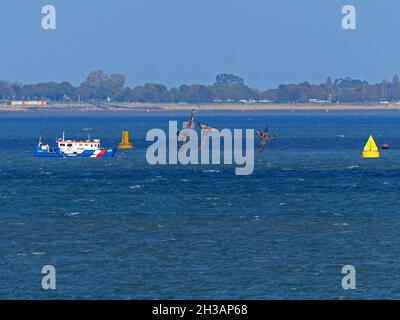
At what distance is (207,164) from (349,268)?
11998 cm

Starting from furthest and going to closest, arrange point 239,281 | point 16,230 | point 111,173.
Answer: point 111,173, point 16,230, point 239,281

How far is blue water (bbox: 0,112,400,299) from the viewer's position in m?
59.6

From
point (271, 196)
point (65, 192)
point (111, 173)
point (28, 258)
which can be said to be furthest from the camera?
point (111, 173)

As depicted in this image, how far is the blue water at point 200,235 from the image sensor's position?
59.6 m

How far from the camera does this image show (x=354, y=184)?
135 meters

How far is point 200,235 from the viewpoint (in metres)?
82.6
